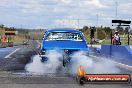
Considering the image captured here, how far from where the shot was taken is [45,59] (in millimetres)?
18891

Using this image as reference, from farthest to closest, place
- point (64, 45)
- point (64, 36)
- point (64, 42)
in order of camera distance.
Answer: point (64, 36) < point (64, 42) < point (64, 45)

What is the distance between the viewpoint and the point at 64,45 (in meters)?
19.4

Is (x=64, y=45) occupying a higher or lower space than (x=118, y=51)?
higher

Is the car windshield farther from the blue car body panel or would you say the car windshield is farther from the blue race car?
the blue car body panel

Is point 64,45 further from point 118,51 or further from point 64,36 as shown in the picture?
point 118,51

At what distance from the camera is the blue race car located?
18953 mm

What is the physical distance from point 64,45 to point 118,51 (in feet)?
28.2

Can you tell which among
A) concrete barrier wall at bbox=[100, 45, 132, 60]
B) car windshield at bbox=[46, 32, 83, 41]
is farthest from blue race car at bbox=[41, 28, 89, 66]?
concrete barrier wall at bbox=[100, 45, 132, 60]

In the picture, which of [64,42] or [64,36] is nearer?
[64,42]

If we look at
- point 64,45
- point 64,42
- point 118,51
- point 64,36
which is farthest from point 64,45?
point 118,51

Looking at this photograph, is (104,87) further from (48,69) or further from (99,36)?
(99,36)

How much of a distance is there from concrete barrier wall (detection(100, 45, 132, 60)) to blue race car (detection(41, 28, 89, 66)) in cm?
493

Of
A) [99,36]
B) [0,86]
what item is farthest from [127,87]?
[99,36]

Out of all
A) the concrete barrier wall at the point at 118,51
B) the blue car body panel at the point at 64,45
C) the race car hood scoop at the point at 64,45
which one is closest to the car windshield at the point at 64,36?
the blue car body panel at the point at 64,45
